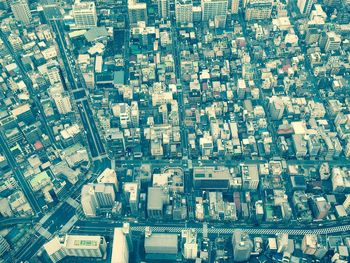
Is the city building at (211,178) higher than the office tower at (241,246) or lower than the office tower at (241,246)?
higher

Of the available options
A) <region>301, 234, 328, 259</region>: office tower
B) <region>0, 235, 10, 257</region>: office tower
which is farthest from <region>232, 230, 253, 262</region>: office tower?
<region>0, 235, 10, 257</region>: office tower

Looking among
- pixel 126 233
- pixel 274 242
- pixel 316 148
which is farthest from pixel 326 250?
pixel 126 233

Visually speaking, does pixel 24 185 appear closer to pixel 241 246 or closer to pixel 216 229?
pixel 216 229

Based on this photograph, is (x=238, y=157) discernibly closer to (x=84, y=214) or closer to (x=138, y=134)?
(x=138, y=134)

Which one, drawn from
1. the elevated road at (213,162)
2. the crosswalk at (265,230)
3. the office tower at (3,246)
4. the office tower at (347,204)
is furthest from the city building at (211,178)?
the office tower at (3,246)

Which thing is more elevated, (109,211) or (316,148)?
(316,148)

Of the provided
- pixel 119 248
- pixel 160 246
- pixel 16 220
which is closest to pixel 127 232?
pixel 119 248

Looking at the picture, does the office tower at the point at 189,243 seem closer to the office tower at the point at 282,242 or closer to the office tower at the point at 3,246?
the office tower at the point at 282,242
